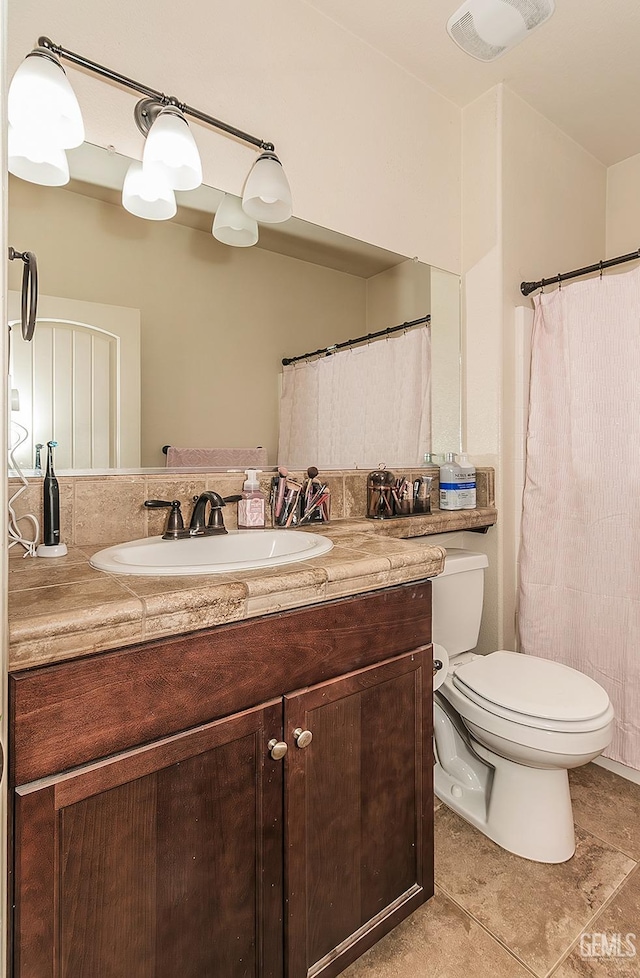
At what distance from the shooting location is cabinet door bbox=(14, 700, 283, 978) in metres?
0.68

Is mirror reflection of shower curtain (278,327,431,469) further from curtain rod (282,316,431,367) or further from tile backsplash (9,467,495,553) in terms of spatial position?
tile backsplash (9,467,495,553)

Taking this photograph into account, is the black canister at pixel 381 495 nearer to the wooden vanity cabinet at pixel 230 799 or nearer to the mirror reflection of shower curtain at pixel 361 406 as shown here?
the mirror reflection of shower curtain at pixel 361 406

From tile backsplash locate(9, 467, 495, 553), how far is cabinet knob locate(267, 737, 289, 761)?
63 centimetres

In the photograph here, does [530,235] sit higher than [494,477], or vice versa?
[530,235]

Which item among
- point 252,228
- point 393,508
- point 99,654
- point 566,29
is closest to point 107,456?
point 99,654

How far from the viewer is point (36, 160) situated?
3.74ft

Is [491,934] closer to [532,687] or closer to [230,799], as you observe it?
[532,687]

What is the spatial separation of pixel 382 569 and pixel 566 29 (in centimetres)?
194

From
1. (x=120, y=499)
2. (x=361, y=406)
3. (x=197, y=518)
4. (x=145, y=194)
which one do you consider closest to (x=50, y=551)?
(x=120, y=499)

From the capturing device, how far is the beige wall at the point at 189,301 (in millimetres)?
1217

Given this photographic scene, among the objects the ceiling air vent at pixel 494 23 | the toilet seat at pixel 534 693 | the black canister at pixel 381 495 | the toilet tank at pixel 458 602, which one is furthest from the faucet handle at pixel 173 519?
the ceiling air vent at pixel 494 23

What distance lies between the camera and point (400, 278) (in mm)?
1902

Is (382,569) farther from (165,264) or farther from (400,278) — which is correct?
(400,278)

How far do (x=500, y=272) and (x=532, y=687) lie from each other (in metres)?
1.48
